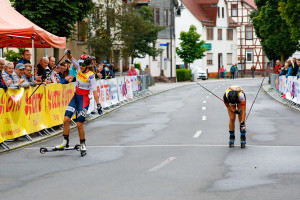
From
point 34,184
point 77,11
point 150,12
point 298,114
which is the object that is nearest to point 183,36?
point 150,12

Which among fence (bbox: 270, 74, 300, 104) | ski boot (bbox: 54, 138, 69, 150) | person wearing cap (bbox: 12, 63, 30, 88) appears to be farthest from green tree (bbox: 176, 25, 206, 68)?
ski boot (bbox: 54, 138, 69, 150)

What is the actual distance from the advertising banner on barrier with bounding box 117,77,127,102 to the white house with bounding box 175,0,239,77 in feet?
177

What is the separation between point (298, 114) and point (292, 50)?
96.1 ft

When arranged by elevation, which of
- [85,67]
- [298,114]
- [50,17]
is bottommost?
[298,114]

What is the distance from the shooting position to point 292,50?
165 feet

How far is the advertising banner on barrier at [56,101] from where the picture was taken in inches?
656

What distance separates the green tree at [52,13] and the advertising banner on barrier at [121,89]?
10.8 ft

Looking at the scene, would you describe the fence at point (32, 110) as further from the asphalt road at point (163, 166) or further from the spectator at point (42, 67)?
the asphalt road at point (163, 166)

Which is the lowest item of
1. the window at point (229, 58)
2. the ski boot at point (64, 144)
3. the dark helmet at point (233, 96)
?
the ski boot at point (64, 144)

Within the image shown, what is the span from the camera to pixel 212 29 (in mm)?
87875

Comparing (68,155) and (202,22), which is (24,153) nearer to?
(68,155)

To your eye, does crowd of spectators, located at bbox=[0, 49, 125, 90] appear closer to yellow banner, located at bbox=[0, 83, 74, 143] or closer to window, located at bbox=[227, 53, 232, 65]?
yellow banner, located at bbox=[0, 83, 74, 143]

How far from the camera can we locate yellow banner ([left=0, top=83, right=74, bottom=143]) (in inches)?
541

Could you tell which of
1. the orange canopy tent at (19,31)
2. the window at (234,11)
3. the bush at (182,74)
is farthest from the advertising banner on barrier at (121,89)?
the window at (234,11)
